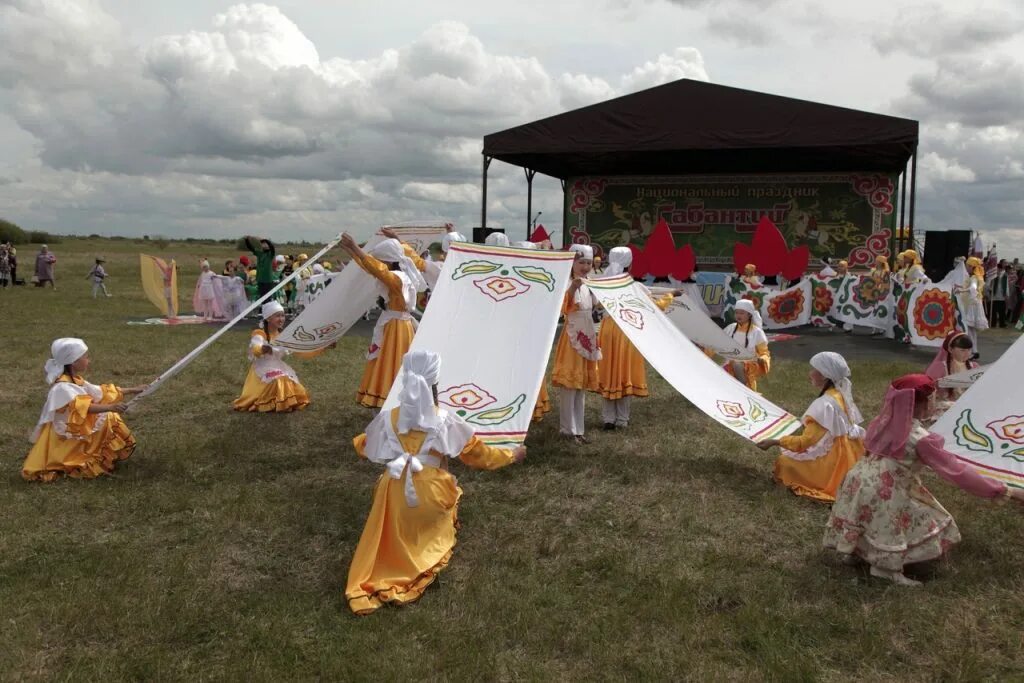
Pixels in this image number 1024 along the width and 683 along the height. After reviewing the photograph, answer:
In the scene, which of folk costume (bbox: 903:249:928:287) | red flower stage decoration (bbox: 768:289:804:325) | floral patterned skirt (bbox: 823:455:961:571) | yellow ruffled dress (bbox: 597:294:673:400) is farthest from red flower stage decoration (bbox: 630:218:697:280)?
floral patterned skirt (bbox: 823:455:961:571)

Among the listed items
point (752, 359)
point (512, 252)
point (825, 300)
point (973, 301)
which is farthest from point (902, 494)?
point (825, 300)

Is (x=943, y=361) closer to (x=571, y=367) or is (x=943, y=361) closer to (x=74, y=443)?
(x=571, y=367)

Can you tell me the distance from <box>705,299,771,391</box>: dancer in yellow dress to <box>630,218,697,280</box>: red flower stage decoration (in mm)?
7001

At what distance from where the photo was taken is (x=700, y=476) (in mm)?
5098

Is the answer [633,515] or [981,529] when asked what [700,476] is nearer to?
[633,515]

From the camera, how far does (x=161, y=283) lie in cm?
1418

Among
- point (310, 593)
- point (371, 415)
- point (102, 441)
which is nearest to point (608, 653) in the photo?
point (310, 593)

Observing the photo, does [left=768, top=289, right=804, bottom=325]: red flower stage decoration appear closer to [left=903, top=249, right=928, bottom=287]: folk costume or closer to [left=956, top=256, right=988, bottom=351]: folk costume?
[left=903, top=249, right=928, bottom=287]: folk costume

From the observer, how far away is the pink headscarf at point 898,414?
3.44m

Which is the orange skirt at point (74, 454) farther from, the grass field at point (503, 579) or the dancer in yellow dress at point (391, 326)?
the dancer in yellow dress at point (391, 326)

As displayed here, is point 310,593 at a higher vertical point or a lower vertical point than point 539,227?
lower

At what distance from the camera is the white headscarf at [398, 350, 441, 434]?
3439mm

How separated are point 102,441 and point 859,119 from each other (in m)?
12.8

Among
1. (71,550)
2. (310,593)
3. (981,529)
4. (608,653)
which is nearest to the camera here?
(608,653)
